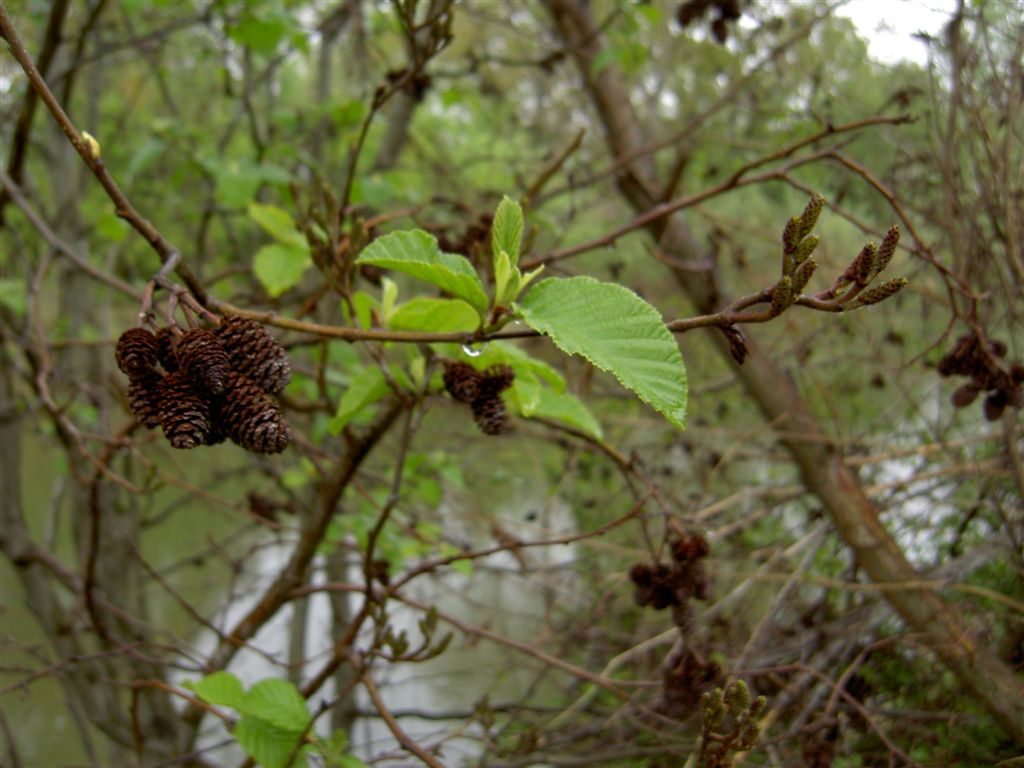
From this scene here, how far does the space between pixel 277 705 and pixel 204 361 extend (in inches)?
29.2

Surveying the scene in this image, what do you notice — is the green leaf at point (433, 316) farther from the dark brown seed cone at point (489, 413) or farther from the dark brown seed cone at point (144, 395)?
the dark brown seed cone at point (144, 395)

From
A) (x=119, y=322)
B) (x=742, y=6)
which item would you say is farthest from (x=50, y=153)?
(x=119, y=322)

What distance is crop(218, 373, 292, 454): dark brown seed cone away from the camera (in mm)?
765

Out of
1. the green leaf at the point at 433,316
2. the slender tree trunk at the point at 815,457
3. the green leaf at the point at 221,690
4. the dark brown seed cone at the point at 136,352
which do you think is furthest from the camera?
the slender tree trunk at the point at 815,457

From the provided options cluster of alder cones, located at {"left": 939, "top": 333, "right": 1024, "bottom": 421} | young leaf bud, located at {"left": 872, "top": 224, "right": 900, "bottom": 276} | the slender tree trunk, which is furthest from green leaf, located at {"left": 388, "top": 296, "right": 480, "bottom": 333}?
the slender tree trunk

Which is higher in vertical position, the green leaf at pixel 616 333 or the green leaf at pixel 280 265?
the green leaf at pixel 280 265

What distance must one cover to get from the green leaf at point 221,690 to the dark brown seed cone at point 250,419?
695 mm

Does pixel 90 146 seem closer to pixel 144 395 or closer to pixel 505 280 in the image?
pixel 144 395

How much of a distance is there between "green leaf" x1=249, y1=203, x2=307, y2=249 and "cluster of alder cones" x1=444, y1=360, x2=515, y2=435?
0.87 metres

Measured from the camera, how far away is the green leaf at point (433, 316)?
41.9 inches

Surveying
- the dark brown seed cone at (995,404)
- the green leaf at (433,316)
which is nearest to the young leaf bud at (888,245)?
the green leaf at (433,316)

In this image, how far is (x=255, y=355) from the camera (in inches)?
31.8

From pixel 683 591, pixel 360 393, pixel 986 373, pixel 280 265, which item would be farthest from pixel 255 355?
pixel 986 373

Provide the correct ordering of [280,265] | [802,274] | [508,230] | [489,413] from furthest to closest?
[280,265] < [489,413] < [508,230] < [802,274]
